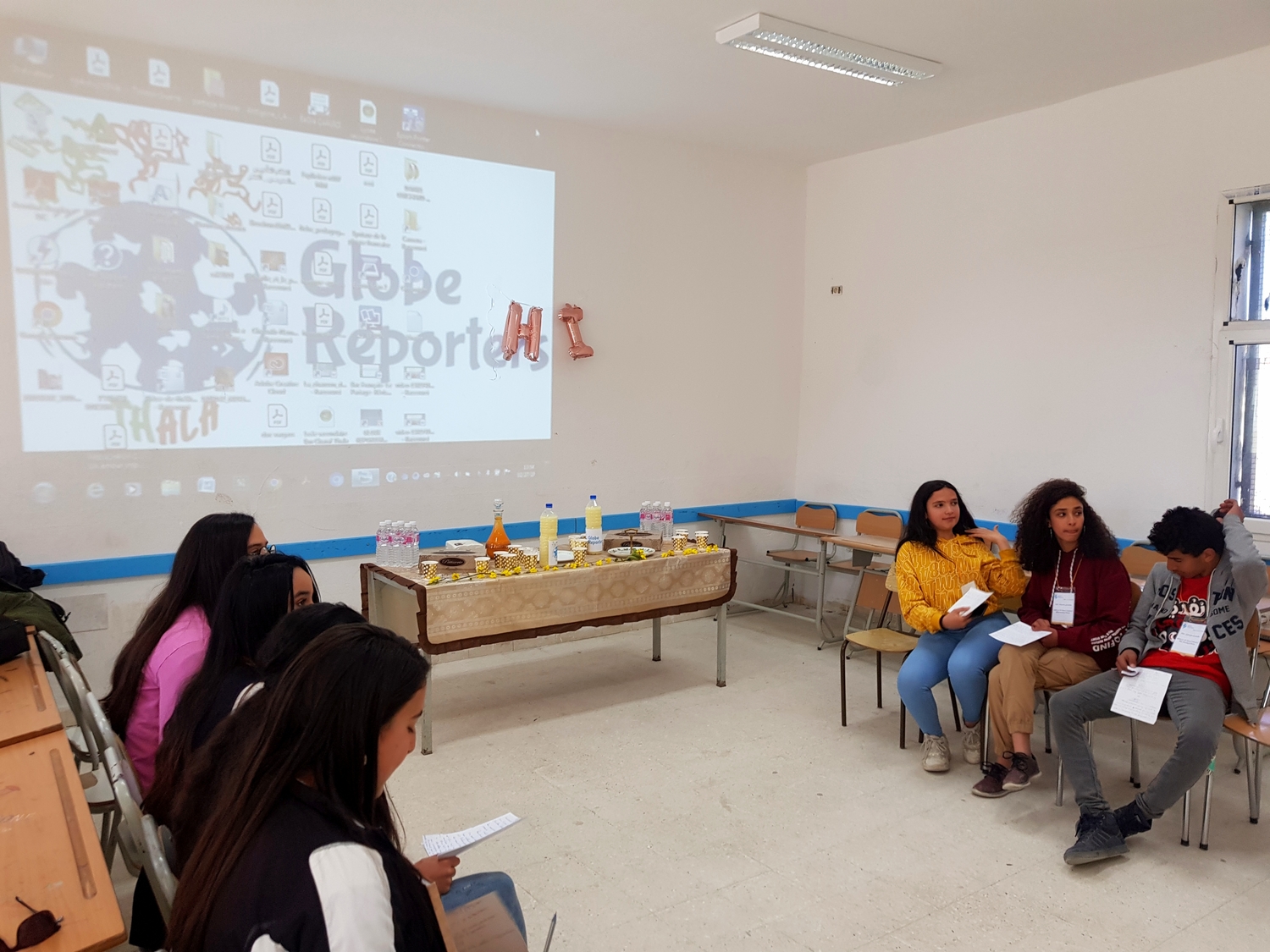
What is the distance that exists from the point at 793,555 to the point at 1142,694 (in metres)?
2.98

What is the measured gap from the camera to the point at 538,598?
3785mm

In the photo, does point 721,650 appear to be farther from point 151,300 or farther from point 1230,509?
point 151,300

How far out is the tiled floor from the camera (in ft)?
7.93

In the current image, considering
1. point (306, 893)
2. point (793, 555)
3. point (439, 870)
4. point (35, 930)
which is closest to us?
point (306, 893)

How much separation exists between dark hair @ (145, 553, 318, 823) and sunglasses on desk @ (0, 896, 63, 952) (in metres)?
0.41

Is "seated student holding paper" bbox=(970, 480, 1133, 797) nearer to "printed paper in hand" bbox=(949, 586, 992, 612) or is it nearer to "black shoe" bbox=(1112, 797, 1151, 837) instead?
"printed paper in hand" bbox=(949, 586, 992, 612)

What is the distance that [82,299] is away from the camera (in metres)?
3.74

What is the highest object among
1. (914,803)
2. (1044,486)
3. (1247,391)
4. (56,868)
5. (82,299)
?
(82,299)

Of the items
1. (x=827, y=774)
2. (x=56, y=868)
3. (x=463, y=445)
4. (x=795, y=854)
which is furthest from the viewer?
(x=463, y=445)

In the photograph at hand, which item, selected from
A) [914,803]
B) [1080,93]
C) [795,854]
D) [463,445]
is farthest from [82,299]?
[1080,93]

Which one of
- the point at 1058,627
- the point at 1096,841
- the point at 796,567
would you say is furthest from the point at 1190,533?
the point at 796,567

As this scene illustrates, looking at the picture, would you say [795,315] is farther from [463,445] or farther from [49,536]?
[49,536]

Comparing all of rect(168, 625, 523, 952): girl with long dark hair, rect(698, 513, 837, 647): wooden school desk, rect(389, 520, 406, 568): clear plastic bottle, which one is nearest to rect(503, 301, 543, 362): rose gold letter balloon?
rect(389, 520, 406, 568): clear plastic bottle

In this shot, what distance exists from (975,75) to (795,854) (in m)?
3.63
